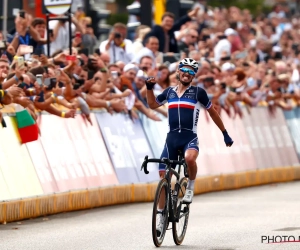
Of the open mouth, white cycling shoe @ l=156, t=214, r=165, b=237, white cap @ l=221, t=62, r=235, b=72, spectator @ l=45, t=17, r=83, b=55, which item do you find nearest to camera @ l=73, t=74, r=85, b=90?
spectator @ l=45, t=17, r=83, b=55

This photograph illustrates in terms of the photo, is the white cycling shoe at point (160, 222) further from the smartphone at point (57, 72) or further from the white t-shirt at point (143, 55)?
the white t-shirt at point (143, 55)

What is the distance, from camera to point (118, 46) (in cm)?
2170

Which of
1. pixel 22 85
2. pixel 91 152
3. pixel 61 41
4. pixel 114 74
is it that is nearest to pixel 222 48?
pixel 61 41

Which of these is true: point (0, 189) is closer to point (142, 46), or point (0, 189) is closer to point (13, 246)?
point (13, 246)

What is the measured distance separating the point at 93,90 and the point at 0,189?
12.3 feet

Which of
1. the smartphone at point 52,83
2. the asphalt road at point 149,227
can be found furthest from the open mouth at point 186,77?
the smartphone at point 52,83

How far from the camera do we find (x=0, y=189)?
1559cm

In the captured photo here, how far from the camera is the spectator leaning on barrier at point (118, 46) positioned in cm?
2145

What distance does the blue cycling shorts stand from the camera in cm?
1375

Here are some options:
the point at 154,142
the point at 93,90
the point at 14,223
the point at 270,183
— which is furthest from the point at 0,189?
the point at 270,183

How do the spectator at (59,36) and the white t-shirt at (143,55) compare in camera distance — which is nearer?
the spectator at (59,36)

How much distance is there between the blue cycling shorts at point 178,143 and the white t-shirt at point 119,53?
312 inches

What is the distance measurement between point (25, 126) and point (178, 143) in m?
3.39

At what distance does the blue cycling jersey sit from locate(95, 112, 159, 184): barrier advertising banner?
508 cm
